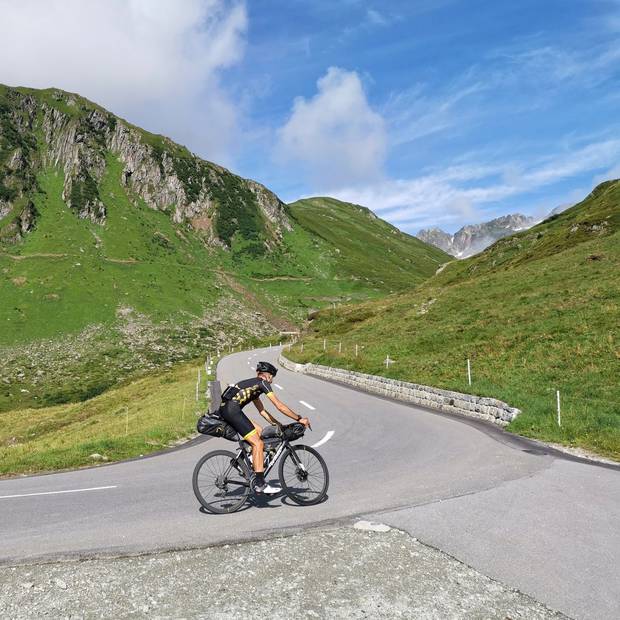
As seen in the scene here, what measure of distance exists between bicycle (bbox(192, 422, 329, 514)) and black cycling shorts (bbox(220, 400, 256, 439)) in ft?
0.55

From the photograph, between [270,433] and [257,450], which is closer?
[257,450]

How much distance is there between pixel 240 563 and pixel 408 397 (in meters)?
20.5

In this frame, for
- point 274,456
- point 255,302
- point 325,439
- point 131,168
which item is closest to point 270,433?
point 274,456

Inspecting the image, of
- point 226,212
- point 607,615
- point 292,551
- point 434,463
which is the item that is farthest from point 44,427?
point 226,212

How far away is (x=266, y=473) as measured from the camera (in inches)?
320

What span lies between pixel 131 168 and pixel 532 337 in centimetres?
12610

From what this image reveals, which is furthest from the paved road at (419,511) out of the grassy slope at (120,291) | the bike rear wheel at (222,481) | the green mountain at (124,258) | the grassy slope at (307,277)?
the grassy slope at (307,277)

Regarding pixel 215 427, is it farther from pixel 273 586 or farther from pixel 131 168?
pixel 131 168

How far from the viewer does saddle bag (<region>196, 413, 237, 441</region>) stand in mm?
8062

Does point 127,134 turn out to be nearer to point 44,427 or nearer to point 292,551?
point 44,427

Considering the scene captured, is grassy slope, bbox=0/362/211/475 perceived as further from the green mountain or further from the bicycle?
the green mountain

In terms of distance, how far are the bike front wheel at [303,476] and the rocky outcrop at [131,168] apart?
11501 cm

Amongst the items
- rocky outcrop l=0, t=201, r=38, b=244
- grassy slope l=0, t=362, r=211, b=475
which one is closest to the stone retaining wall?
grassy slope l=0, t=362, r=211, b=475

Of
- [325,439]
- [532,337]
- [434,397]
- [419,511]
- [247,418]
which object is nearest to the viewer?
[419,511]
